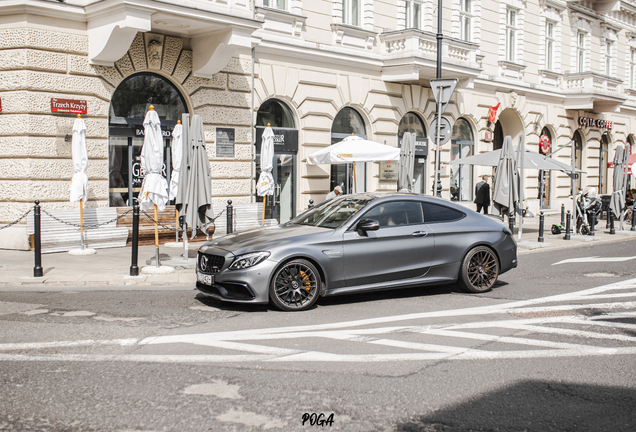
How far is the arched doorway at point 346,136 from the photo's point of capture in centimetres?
1938

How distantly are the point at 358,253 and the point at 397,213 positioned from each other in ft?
3.14

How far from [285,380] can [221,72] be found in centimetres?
1235

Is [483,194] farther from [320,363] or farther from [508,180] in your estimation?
[320,363]

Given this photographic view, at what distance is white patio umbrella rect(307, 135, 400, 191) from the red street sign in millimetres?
6027

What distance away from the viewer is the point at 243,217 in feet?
53.8

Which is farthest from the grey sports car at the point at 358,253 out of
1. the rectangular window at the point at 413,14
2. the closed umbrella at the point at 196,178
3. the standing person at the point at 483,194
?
the rectangular window at the point at 413,14

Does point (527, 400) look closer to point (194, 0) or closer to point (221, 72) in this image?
point (194, 0)

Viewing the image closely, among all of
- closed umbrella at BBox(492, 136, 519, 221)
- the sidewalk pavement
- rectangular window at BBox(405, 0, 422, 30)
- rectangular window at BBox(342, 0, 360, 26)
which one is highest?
rectangular window at BBox(405, 0, 422, 30)

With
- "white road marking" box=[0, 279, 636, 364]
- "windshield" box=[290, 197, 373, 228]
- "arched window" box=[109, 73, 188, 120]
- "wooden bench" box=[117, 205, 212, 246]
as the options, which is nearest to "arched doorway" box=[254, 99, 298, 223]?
"arched window" box=[109, 73, 188, 120]

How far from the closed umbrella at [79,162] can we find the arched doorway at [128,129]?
1.43 meters

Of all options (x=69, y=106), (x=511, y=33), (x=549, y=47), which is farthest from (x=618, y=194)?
(x=69, y=106)

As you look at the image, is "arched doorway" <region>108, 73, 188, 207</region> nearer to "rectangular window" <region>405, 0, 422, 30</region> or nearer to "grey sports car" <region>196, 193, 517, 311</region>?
"grey sports car" <region>196, 193, 517, 311</region>

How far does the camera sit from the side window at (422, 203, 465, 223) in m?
8.77

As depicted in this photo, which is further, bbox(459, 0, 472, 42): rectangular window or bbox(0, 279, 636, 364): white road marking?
bbox(459, 0, 472, 42): rectangular window
